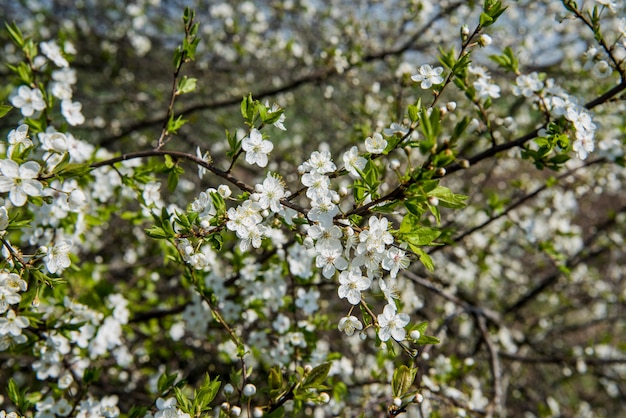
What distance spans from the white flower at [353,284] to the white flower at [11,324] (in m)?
1.35

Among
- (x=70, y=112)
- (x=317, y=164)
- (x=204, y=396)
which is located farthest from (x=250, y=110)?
(x=70, y=112)

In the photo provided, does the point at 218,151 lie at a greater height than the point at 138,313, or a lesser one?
greater

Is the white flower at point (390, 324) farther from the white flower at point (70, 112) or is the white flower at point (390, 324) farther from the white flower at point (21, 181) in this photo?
the white flower at point (70, 112)

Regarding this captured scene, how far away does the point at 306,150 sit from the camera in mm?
6031

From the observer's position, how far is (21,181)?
160 centimetres

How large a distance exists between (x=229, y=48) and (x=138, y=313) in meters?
3.94

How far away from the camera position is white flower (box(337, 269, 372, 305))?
1.69m

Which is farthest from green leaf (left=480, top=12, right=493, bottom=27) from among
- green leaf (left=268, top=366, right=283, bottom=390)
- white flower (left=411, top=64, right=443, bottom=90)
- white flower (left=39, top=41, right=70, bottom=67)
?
white flower (left=39, top=41, right=70, bottom=67)

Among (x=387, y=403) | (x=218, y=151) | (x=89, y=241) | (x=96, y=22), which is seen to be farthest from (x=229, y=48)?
(x=387, y=403)

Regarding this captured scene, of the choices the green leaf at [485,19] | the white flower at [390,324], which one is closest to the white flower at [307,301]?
the white flower at [390,324]

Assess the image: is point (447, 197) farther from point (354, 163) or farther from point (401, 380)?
point (401, 380)

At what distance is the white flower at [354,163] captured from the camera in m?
1.73

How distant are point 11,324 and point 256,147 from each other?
1254 millimetres

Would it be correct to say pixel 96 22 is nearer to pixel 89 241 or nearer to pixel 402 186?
pixel 89 241
